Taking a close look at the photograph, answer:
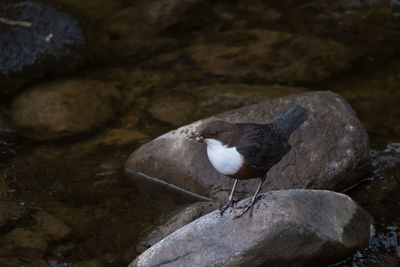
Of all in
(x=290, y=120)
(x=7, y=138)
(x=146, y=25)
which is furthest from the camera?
(x=146, y=25)

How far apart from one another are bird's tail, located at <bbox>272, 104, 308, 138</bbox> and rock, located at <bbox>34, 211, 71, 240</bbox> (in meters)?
1.90

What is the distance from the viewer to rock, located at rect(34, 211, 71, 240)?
4336 mm

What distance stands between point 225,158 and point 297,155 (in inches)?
52.7

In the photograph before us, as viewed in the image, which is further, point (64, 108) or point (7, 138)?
point (64, 108)

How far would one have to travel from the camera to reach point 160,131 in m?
5.79

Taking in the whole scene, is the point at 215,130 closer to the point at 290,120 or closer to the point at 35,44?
the point at 290,120

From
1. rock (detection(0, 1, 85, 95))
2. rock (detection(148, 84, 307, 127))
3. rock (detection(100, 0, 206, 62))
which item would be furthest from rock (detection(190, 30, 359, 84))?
rock (detection(0, 1, 85, 95))

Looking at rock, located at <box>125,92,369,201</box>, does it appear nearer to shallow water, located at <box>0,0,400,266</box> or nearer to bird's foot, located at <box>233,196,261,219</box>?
shallow water, located at <box>0,0,400,266</box>

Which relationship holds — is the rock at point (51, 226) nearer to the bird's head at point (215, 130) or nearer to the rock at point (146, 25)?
the bird's head at point (215, 130)

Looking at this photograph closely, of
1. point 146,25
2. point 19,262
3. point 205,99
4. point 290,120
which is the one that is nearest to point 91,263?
point 19,262

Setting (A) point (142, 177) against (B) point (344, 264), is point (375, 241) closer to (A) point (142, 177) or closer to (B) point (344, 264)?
(B) point (344, 264)

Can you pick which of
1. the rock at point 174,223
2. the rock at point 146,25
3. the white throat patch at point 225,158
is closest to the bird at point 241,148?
the white throat patch at point 225,158

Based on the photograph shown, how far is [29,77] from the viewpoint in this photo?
6789 millimetres

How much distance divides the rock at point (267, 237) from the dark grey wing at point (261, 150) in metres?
0.26
